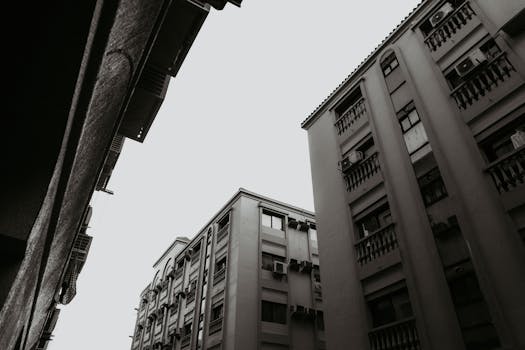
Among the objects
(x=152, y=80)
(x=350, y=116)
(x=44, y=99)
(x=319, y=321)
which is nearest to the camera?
(x=44, y=99)

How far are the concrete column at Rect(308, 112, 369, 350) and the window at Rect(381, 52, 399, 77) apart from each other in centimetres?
301

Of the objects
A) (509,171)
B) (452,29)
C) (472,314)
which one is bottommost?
(472,314)

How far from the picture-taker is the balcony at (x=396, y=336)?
853 centimetres

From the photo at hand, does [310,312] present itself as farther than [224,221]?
No

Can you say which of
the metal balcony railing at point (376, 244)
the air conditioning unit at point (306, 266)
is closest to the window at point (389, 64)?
the metal balcony railing at point (376, 244)

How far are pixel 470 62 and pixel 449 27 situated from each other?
7.26ft

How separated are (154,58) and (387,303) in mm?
8940

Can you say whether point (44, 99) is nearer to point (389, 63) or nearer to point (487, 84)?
point (487, 84)

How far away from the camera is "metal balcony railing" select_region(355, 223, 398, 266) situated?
10297 mm

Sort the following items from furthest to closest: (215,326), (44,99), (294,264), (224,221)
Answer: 1. (224,221)
2. (294,264)
3. (215,326)
4. (44,99)

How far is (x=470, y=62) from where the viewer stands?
998 centimetres

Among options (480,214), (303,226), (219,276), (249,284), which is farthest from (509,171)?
(219,276)

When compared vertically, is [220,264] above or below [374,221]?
above

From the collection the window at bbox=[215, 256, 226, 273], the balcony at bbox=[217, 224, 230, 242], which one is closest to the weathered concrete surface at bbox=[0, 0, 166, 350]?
the window at bbox=[215, 256, 226, 273]
